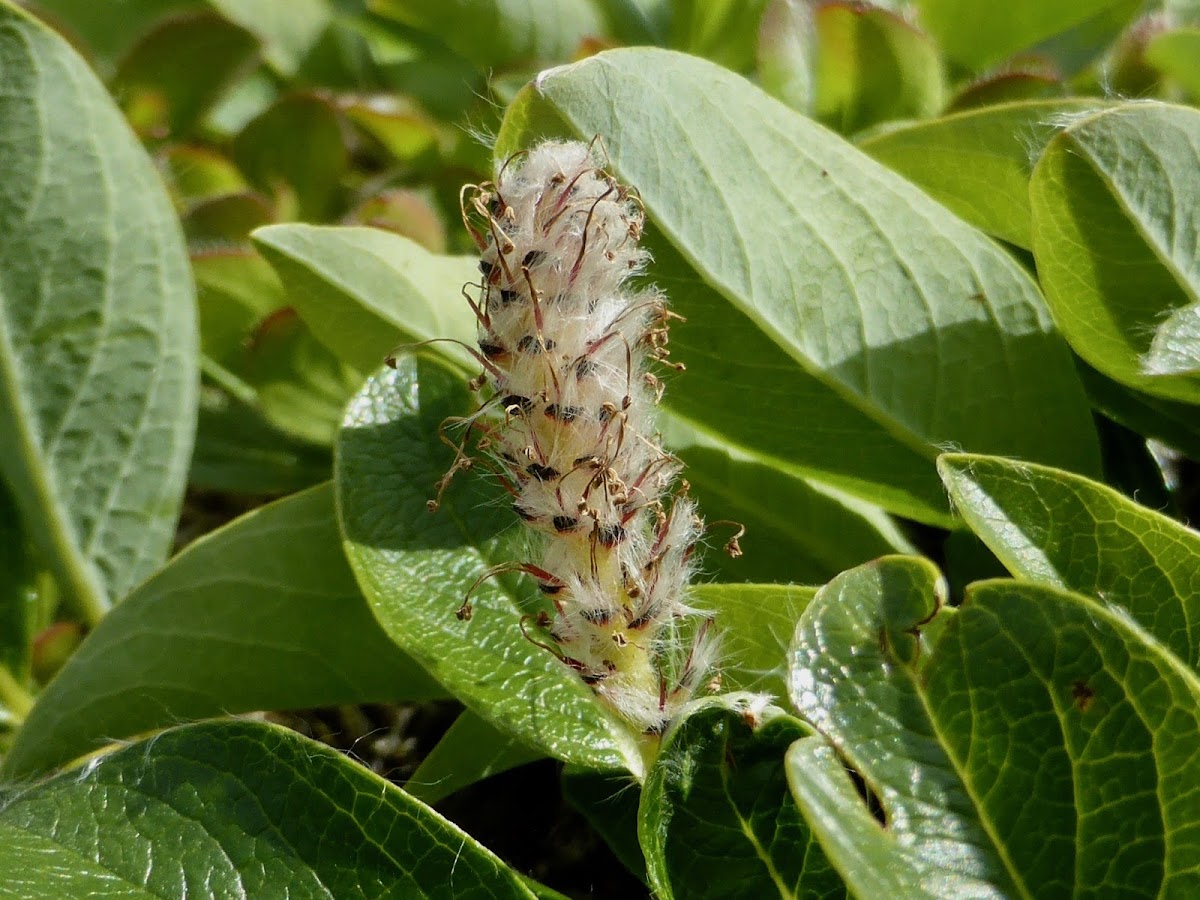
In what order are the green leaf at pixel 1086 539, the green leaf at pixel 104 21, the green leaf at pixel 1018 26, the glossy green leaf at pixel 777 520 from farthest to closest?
1. the green leaf at pixel 104 21
2. the green leaf at pixel 1018 26
3. the glossy green leaf at pixel 777 520
4. the green leaf at pixel 1086 539

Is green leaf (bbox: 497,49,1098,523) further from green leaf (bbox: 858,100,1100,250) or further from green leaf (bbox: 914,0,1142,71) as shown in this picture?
green leaf (bbox: 914,0,1142,71)

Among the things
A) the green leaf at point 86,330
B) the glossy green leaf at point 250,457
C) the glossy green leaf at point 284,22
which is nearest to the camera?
the green leaf at point 86,330

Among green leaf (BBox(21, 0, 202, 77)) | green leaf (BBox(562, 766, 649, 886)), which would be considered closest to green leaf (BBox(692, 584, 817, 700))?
green leaf (BBox(562, 766, 649, 886))

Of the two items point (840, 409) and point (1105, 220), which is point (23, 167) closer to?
point (840, 409)

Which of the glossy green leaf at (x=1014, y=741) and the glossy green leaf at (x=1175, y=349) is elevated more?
the glossy green leaf at (x=1175, y=349)

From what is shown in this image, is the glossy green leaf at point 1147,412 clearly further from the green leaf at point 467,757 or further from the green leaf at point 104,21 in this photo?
the green leaf at point 104,21

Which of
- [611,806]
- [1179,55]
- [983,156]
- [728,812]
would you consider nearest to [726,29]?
[1179,55]

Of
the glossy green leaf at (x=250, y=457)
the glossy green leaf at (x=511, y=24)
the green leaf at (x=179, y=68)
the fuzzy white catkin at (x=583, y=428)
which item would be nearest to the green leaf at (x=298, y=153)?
the green leaf at (x=179, y=68)
